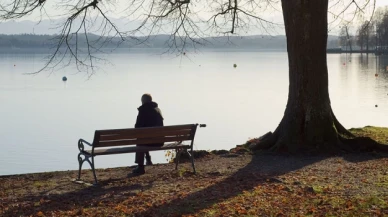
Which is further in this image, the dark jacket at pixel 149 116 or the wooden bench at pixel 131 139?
the dark jacket at pixel 149 116

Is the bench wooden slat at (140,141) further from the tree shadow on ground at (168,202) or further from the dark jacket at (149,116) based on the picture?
the dark jacket at (149,116)

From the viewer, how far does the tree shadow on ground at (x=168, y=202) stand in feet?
24.0

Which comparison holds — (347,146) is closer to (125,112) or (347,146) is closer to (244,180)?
(244,180)

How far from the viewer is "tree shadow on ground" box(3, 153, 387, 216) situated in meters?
7.30

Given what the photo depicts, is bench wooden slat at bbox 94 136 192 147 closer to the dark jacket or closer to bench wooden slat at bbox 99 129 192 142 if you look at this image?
bench wooden slat at bbox 99 129 192 142

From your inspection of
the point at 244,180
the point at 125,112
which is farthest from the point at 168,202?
the point at 125,112

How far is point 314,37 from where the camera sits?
39.4ft

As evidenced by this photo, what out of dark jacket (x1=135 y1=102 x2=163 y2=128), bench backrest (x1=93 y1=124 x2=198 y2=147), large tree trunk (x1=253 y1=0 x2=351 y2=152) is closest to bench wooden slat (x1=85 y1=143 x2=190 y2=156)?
bench backrest (x1=93 y1=124 x2=198 y2=147)

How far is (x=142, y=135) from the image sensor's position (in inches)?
378

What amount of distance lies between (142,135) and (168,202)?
218 centimetres

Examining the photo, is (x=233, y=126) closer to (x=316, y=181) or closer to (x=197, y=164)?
(x=197, y=164)

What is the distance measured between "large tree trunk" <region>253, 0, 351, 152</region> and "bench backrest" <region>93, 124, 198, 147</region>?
9.26 ft

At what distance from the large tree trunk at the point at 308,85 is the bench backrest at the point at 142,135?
2824mm

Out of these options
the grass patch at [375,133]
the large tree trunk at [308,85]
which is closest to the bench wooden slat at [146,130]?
the large tree trunk at [308,85]
